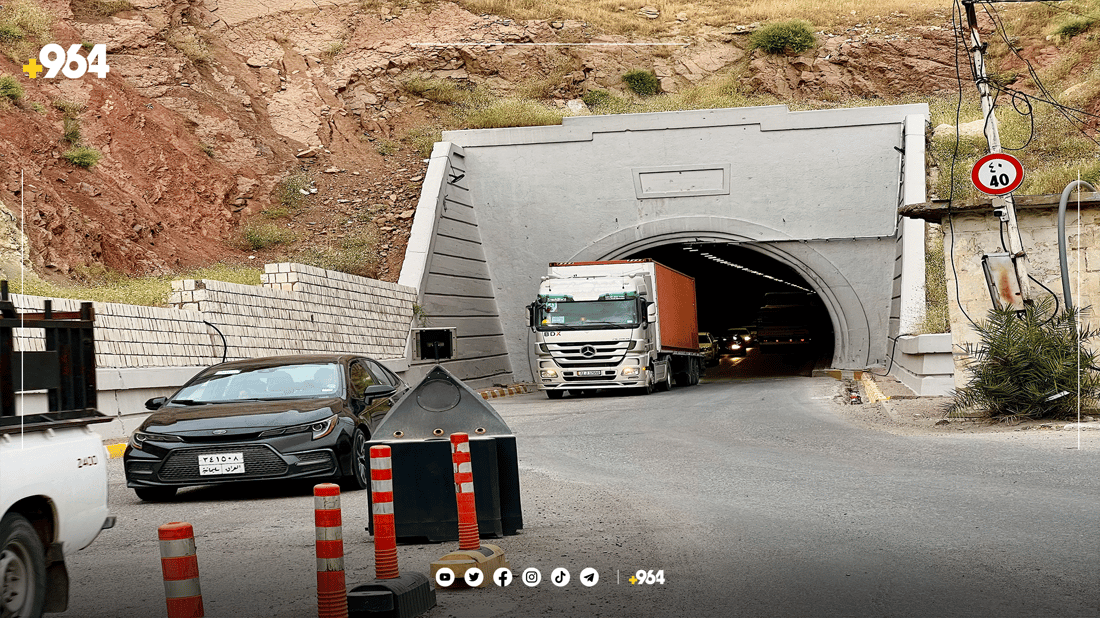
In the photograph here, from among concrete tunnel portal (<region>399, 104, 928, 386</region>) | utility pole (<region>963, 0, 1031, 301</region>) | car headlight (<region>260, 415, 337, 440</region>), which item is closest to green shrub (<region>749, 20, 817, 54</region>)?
concrete tunnel portal (<region>399, 104, 928, 386</region>)

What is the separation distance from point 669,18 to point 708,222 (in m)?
26.3

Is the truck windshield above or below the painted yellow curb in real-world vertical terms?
above

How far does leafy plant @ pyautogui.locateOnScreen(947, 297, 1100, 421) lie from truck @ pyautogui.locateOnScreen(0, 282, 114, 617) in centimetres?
1227

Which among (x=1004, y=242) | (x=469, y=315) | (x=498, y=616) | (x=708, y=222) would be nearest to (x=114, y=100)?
(x=469, y=315)

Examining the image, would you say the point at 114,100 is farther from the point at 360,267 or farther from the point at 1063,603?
the point at 1063,603

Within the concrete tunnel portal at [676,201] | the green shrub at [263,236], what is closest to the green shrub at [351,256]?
the green shrub at [263,236]

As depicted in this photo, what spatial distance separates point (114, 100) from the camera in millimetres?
33312

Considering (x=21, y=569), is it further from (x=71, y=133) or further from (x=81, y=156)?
(x=71, y=133)

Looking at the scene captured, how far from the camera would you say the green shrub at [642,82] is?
50.1 meters

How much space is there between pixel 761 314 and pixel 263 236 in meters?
27.2

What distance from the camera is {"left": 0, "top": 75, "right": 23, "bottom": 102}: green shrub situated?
95.4 ft

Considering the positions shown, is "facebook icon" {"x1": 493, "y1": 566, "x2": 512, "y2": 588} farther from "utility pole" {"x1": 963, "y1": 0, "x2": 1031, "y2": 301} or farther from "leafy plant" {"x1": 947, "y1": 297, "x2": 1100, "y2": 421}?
"utility pole" {"x1": 963, "y1": 0, "x2": 1031, "y2": 301}

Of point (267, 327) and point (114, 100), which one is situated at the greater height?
point (114, 100)

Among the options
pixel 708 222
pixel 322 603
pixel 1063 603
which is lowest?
pixel 1063 603
